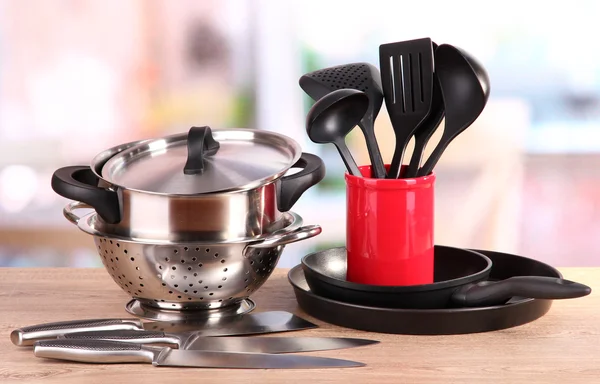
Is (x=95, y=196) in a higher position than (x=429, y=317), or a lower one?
higher

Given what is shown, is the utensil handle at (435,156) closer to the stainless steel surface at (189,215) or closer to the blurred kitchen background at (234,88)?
the stainless steel surface at (189,215)

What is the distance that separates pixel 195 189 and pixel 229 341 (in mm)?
176

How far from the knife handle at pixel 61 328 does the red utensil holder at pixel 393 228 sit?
0.29 m

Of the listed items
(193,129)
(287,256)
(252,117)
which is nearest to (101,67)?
(252,117)

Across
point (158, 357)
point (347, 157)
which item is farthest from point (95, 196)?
point (347, 157)

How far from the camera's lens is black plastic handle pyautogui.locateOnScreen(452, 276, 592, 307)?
2.75 feet

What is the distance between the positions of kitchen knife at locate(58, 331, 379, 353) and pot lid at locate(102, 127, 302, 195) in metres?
0.16

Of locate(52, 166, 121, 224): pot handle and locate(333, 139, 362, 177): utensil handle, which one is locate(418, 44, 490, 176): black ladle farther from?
locate(52, 166, 121, 224): pot handle

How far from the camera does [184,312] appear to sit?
97cm

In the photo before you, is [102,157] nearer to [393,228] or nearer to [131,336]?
[131,336]

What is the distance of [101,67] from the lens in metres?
2.71

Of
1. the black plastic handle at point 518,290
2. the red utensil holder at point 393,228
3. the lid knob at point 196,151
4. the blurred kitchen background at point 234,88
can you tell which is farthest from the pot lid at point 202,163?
the blurred kitchen background at point 234,88

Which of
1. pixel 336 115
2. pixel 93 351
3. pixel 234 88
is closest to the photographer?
pixel 93 351

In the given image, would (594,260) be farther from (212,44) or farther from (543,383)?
(543,383)
